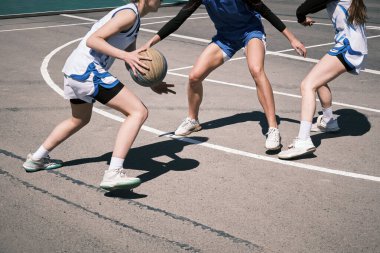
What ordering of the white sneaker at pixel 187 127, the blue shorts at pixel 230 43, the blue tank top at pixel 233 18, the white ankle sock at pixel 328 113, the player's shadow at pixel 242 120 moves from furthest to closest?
1. the player's shadow at pixel 242 120
2. the white ankle sock at pixel 328 113
3. the white sneaker at pixel 187 127
4. the blue shorts at pixel 230 43
5. the blue tank top at pixel 233 18

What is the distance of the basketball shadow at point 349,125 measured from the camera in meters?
8.40

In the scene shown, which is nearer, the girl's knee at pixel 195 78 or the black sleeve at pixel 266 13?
the black sleeve at pixel 266 13

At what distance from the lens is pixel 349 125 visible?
8906mm

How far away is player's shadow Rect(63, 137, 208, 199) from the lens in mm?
7082

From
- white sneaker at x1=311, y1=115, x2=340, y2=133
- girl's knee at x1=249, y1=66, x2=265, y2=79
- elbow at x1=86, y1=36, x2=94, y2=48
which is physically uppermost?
elbow at x1=86, y1=36, x2=94, y2=48

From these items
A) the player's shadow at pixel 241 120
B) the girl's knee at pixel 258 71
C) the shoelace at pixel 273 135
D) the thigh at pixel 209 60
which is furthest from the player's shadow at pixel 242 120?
the girl's knee at pixel 258 71

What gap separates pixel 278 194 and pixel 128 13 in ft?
7.47

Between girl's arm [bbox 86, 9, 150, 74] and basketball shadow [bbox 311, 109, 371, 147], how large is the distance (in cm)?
301

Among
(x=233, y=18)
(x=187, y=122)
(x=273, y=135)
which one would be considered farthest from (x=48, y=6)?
(x=273, y=135)

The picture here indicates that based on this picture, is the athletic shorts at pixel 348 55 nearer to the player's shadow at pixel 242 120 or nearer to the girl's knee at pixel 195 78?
the player's shadow at pixel 242 120

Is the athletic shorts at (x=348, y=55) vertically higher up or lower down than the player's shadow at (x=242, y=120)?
higher up

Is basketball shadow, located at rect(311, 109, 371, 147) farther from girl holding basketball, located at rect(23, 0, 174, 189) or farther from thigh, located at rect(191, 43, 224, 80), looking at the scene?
girl holding basketball, located at rect(23, 0, 174, 189)

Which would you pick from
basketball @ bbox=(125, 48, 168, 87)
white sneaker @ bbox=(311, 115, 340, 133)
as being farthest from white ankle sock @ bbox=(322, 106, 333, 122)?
basketball @ bbox=(125, 48, 168, 87)

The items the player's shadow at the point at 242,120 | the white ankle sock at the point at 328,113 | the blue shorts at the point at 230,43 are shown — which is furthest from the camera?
the player's shadow at the point at 242,120
